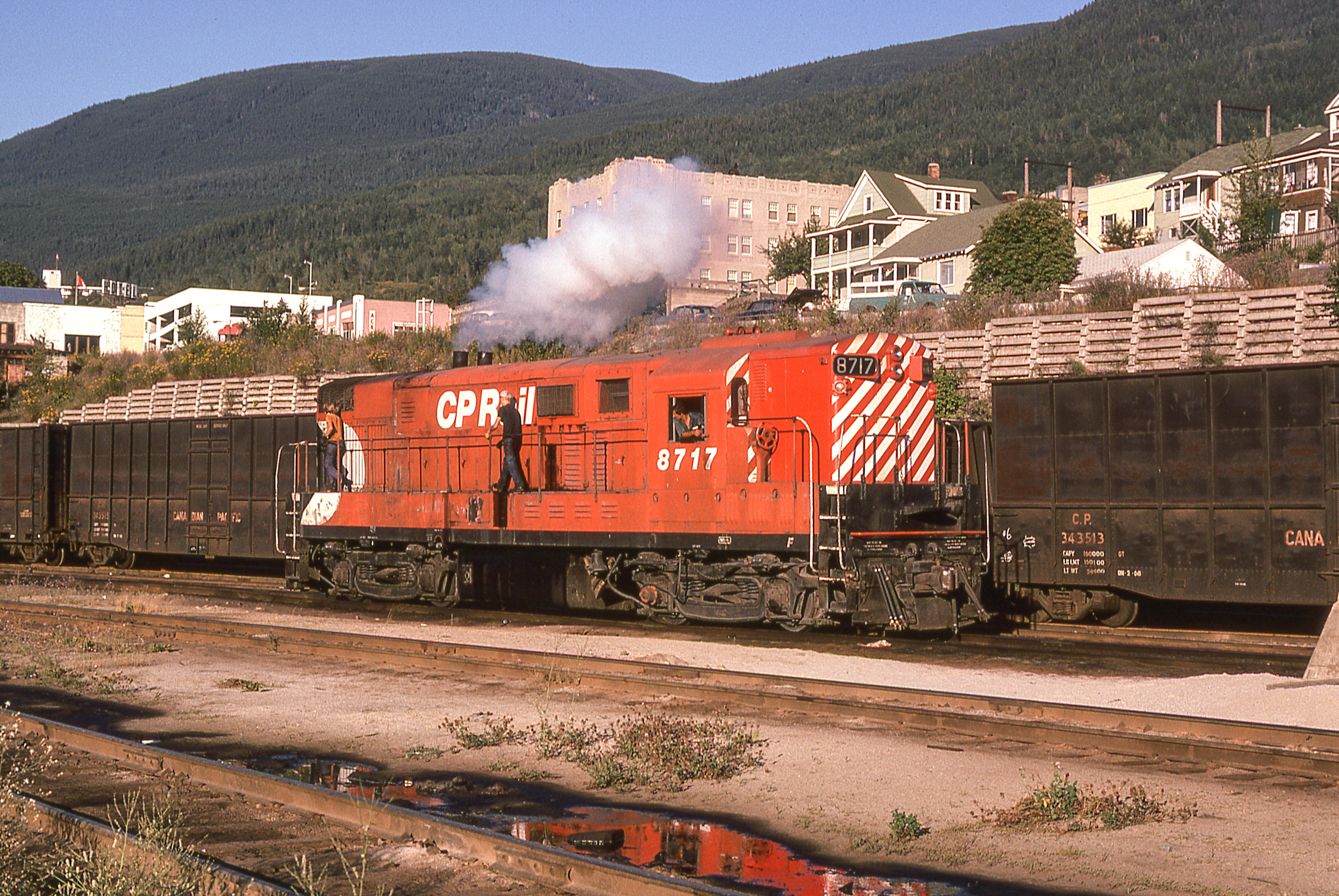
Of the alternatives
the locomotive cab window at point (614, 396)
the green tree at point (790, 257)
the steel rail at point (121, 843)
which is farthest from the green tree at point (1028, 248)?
the steel rail at point (121, 843)

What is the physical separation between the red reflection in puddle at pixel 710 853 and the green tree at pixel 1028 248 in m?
38.1

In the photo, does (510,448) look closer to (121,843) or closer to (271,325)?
(121,843)

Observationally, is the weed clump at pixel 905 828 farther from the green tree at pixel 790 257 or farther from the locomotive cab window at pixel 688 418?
the green tree at pixel 790 257

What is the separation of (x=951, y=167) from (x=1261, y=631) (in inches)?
5756

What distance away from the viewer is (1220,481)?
1493cm

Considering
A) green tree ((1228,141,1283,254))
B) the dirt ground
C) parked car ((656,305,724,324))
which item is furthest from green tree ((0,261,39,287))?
the dirt ground

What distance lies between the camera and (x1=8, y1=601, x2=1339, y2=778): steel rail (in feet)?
26.2

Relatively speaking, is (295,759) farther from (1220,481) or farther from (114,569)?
(114,569)

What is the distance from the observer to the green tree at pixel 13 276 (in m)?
127

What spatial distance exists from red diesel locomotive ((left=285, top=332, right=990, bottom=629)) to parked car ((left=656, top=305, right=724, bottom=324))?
1268 centimetres

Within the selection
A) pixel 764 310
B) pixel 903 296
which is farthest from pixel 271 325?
pixel 903 296

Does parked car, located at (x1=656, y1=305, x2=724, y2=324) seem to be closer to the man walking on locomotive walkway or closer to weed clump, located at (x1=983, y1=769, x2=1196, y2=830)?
the man walking on locomotive walkway

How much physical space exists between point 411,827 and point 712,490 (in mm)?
8565

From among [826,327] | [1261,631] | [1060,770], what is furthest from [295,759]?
[826,327]
